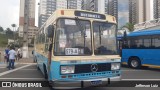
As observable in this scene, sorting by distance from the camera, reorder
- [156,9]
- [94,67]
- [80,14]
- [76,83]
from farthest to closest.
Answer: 1. [156,9]
2. [80,14]
3. [94,67]
4. [76,83]

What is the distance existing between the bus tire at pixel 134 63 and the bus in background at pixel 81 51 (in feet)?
35.1

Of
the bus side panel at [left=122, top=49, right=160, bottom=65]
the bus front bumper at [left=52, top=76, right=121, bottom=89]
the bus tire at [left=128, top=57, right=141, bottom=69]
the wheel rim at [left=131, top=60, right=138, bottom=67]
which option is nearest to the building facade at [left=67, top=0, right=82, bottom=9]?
the bus side panel at [left=122, top=49, right=160, bottom=65]

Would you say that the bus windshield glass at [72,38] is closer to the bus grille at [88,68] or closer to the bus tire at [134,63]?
the bus grille at [88,68]

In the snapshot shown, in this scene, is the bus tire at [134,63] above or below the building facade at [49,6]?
below

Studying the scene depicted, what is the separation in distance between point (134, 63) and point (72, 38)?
12.3 meters

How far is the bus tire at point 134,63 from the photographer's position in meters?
19.6

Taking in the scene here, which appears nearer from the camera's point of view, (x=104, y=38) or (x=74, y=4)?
(x=104, y=38)

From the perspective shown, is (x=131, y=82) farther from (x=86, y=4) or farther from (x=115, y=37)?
(x=86, y=4)

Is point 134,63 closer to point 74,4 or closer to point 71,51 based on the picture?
point 71,51

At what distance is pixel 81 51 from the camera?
8.75 m

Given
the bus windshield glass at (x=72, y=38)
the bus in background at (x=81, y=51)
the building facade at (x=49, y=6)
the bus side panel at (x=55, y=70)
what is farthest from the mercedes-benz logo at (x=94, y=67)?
the building facade at (x=49, y=6)

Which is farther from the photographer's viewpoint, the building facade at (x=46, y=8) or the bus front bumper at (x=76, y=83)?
the building facade at (x=46, y=8)

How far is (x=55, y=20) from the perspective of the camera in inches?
350

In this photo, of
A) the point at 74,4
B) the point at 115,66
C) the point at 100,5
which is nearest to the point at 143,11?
the point at 100,5
